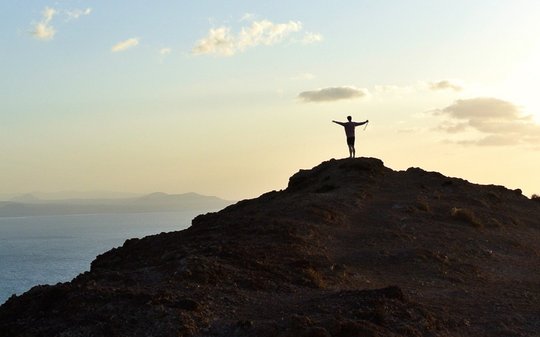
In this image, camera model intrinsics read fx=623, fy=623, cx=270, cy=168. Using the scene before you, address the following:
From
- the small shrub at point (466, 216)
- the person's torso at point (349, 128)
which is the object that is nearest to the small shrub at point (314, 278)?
the small shrub at point (466, 216)

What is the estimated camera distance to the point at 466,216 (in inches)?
1094

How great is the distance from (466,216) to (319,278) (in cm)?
1287

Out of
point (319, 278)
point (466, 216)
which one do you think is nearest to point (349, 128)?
point (466, 216)

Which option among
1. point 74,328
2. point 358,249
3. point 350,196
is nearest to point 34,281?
point 350,196

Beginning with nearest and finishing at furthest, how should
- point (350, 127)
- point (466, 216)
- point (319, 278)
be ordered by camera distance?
point (319, 278), point (466, 216), point (350, 127)

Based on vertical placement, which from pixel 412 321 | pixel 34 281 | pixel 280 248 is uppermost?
pixel 280 248

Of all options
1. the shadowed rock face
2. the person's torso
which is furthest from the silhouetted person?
the shadowed rock face

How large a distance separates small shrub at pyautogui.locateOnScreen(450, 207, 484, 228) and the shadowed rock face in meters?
0.05

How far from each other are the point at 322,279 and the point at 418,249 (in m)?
5.57

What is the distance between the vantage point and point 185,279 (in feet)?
51.0

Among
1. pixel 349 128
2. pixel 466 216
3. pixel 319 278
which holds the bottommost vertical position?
pixel 319 278

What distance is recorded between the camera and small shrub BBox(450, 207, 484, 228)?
27.4m

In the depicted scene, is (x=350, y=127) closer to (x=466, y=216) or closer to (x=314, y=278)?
(x=466, y=216)

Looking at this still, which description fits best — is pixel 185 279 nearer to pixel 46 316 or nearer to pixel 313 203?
pixel 46 316
